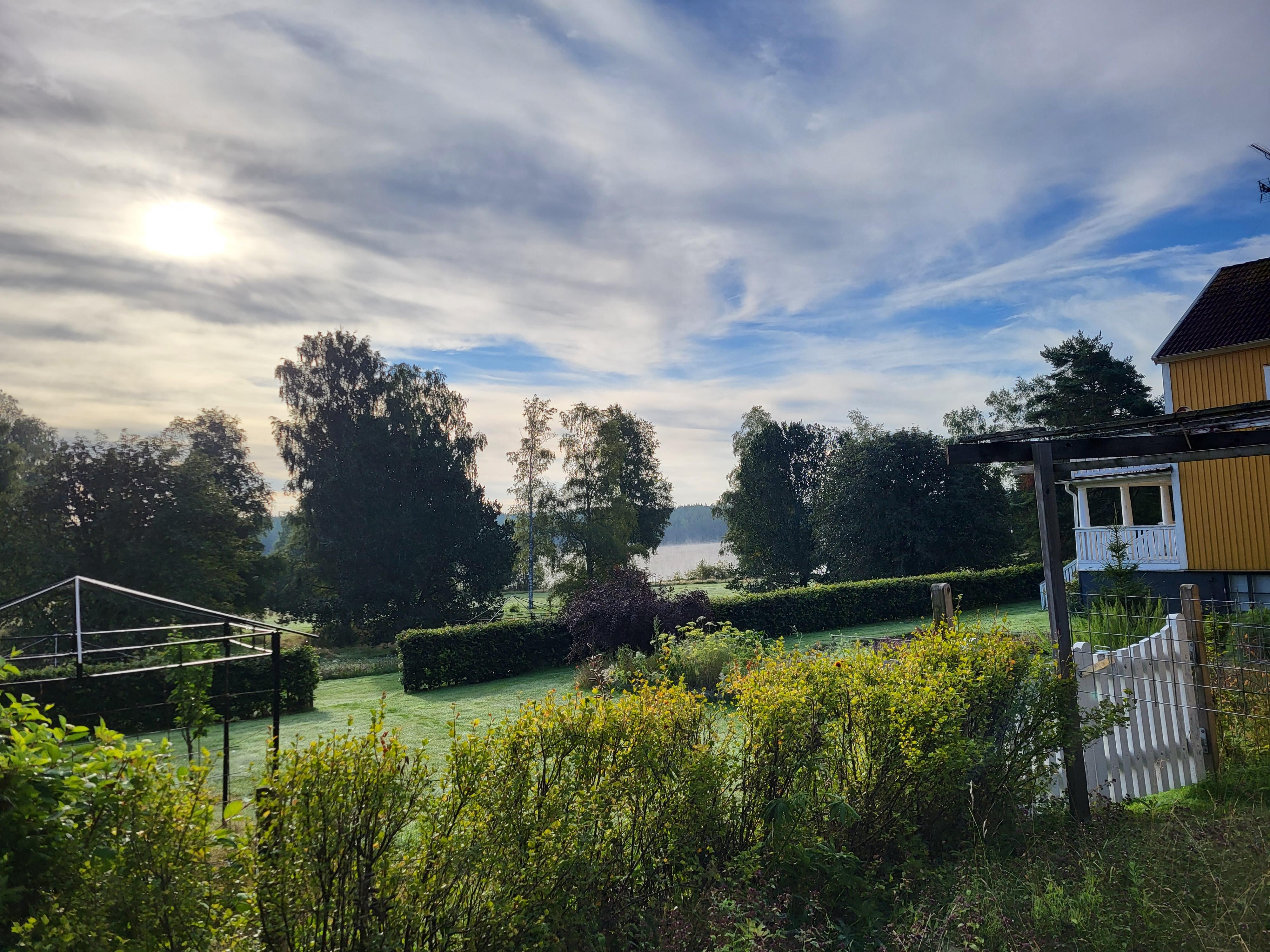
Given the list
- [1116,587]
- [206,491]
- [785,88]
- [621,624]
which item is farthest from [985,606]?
[206,491]

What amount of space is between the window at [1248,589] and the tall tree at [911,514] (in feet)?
46.9

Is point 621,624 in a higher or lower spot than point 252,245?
lower

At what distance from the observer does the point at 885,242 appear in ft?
31.6

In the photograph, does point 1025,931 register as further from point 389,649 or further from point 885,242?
point 389,649

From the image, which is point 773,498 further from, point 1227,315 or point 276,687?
point 276,687

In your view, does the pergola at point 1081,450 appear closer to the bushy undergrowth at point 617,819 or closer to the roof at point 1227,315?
the bushy undergrowth at point 617,819

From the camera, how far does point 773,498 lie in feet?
124

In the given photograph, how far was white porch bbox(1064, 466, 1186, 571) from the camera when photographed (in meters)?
15.1

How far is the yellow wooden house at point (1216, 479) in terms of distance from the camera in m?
13.9

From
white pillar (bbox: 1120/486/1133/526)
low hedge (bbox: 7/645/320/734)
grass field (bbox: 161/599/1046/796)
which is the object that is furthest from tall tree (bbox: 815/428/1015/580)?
low hedge (bbox: 7/645/320/734)

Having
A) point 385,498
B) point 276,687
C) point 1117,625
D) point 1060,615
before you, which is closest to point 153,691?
point 276,687

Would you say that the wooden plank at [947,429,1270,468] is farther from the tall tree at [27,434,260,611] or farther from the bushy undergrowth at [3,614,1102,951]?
the tall tree at [27,434,260,611]

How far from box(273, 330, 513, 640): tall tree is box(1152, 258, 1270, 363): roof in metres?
24.4

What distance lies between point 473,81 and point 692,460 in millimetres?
30985
